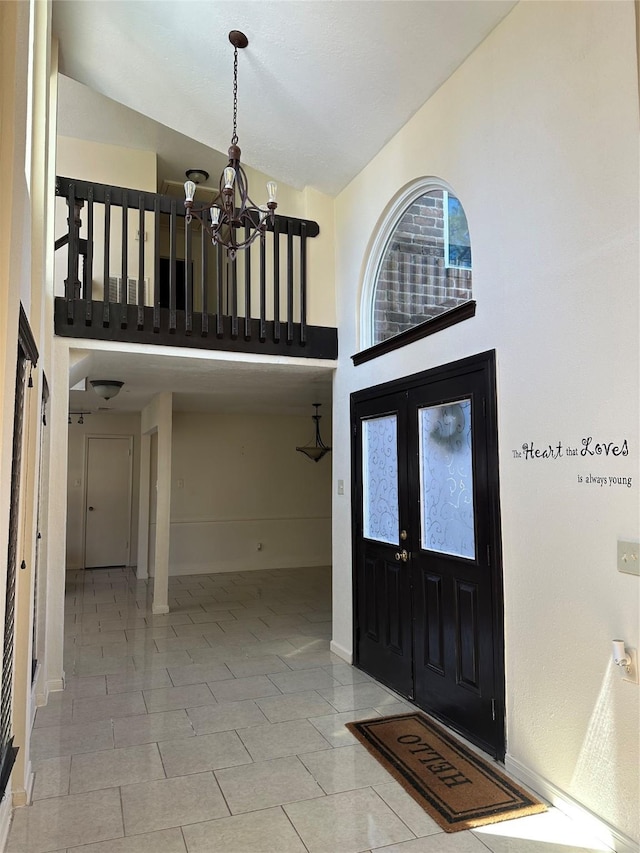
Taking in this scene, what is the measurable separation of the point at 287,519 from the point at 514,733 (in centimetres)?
659

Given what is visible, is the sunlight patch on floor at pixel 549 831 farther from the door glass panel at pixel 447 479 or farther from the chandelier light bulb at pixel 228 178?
the chandelier light bulb at pixel 228 178

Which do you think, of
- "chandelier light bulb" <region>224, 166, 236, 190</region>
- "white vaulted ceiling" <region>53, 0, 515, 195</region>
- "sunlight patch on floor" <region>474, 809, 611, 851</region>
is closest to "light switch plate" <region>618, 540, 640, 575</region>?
"sunlight patch on floor" <region>474, 809, 611, 851</region>

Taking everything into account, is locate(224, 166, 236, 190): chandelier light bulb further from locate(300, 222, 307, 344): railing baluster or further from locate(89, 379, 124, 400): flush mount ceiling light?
locate(89, 379, 124, 400): flush mount ceiling light

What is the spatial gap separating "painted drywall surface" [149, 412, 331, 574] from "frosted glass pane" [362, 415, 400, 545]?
476cm

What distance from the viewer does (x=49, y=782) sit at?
2.84m

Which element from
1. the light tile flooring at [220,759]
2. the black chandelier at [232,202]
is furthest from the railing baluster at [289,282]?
the light tile flooring at [220,759]

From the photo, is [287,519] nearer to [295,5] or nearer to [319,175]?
[319,175]

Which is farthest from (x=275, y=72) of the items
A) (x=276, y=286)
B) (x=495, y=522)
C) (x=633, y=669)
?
(x=633, y=669)

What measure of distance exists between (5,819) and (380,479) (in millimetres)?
2916

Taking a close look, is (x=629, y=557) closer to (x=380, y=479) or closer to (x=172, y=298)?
(x=380, y=479)

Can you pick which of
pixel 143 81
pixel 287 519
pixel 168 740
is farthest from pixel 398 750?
pixel 287 519

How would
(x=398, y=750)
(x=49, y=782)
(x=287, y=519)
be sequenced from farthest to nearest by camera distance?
1. (x=287, y=519)
2. (x=398, y=750)
3. (x=49, y=782)

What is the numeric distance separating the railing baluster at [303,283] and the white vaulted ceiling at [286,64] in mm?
456

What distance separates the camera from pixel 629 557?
7.43 ft
